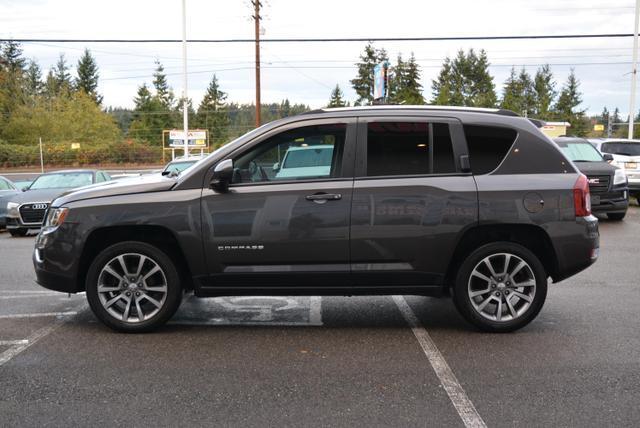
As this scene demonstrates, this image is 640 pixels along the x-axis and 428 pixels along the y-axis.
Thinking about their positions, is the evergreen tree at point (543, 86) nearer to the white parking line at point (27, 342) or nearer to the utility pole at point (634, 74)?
the utility pole at point (634, 74)

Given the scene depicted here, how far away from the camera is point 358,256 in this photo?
17.1 feet

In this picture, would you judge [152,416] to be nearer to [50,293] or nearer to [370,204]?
[370,204]

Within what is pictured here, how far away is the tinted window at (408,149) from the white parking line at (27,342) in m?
3.20

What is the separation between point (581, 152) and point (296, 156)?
39.6ft

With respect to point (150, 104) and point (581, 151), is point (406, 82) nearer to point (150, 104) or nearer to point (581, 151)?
point (150, 104)

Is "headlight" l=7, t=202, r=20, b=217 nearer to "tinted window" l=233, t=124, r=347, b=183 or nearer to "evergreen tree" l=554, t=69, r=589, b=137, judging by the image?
"tinted window" l=233, t=124, r=347, b=183

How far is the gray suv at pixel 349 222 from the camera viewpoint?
17.1ft

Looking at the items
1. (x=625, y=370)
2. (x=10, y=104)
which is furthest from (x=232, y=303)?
(x=10, y=104)

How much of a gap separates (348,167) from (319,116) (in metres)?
0.55

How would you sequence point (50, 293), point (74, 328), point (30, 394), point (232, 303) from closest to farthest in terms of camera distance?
point (30, 394) → point (74, 328) → point (232, 303) → point (50, 293)

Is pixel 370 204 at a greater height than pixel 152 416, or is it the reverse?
pixel 370 204

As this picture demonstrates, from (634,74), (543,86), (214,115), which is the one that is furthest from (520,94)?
(634,74)

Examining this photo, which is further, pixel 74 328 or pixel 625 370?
pixel 74 328

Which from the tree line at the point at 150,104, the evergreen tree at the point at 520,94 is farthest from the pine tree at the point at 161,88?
the evergreen tree at the point at 520,94
